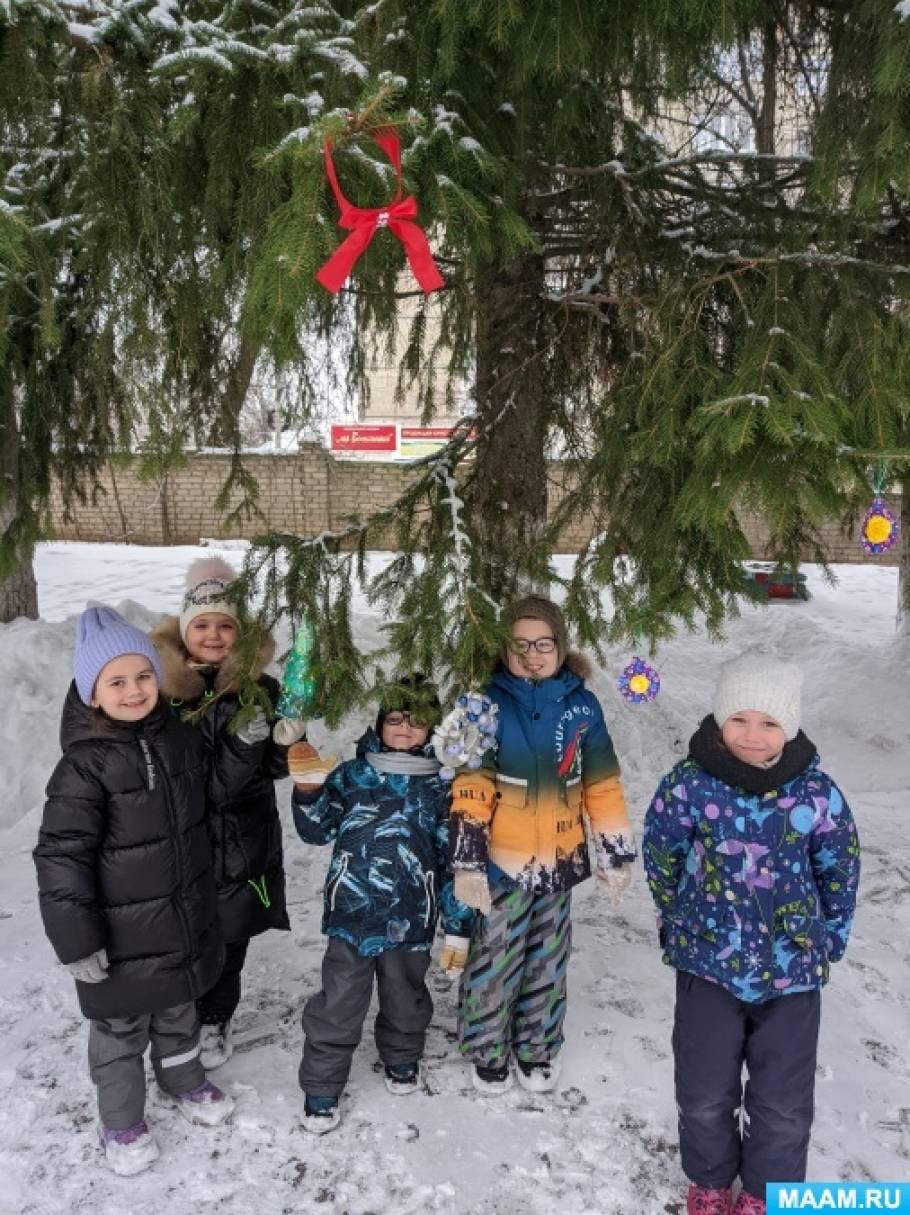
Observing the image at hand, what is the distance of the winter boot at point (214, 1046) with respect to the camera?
10.6 feet

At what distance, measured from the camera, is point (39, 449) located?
16.7 feet

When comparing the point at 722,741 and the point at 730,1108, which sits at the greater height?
the point at 722,741

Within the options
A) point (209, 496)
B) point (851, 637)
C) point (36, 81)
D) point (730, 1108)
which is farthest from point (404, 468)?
point (209, 496)

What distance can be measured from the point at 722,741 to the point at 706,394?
41.3 inches

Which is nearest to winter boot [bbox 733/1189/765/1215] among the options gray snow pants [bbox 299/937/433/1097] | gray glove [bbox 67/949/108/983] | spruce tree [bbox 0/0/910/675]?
gray snow pants [bbox 299/937/433/1097]

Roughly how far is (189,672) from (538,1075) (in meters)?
1.88

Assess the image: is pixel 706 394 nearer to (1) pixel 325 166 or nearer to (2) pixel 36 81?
(1) pixel 325 166

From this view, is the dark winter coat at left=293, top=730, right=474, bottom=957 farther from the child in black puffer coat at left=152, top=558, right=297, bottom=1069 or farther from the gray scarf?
the child in black puffer coat at left=152, top=558, right=297, bottom=1069

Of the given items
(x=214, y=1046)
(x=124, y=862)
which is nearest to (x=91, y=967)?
(x=124, y=862)

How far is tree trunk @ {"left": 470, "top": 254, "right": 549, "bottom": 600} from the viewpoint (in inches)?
175

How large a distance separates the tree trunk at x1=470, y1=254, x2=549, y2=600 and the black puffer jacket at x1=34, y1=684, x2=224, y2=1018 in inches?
78.4

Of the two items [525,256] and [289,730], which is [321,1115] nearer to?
[289,730]

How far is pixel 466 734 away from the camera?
283 centimetres

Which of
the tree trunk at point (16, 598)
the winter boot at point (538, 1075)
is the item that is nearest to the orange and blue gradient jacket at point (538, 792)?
the winter boot at point (538, 1075)
